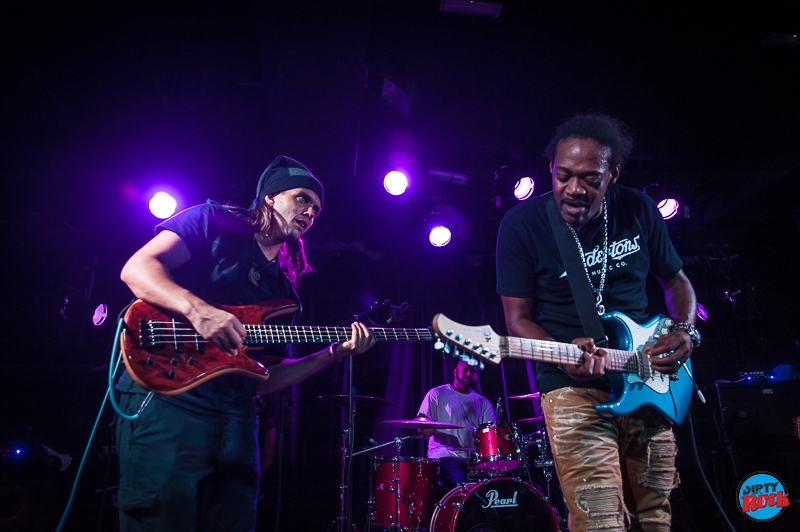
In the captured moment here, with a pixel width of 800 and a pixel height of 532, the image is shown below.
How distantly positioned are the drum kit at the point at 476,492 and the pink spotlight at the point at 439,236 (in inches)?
112

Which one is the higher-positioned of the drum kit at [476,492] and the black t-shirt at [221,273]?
the black t-shirt at [221,273]

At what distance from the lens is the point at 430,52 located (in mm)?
5977

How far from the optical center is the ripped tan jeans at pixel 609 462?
2232mm

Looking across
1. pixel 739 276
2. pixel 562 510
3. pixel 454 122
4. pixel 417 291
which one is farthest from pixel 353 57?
pixel 739 276

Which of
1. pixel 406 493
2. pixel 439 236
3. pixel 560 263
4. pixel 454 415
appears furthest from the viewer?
pixel 439 236

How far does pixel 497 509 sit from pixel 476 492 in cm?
29

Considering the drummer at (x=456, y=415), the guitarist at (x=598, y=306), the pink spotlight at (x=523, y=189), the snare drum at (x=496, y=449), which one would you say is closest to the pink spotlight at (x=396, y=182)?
the pink spotlight at (x=523, y=189)

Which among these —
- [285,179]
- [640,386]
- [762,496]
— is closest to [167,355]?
[285,179]

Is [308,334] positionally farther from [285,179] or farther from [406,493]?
[406,493]

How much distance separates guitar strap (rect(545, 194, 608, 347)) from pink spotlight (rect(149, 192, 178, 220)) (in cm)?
608

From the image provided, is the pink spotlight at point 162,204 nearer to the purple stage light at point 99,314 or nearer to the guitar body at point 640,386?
the purple stage light at point 99,314

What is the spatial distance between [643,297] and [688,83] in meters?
4.66

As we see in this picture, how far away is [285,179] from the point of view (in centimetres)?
335

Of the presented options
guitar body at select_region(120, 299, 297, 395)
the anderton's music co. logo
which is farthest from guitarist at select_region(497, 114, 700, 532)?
the anderton's music co. logo
